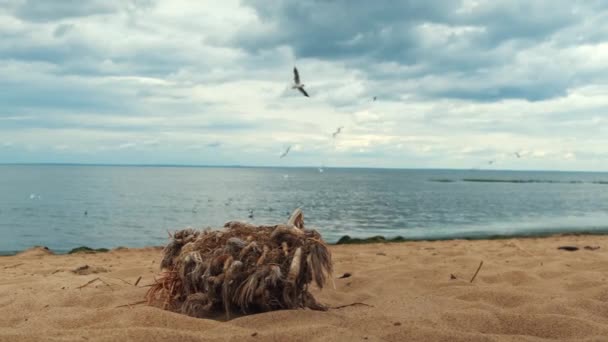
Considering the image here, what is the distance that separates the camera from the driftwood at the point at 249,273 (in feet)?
14.4

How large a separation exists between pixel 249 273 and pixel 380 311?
1275mm

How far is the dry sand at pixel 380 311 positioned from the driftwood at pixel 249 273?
0.84 ft

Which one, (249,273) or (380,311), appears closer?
(249,273)

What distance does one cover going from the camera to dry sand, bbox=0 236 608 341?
150 inches

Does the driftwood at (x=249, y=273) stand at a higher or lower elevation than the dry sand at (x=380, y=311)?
higher

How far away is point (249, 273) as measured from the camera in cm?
446

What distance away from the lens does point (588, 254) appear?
895 centimetres

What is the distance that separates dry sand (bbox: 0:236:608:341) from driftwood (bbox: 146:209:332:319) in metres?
0.26

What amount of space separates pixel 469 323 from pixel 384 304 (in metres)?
1.00

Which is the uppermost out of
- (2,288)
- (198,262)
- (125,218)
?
(198,262)

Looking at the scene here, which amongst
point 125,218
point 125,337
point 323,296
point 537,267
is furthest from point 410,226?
point 125,337

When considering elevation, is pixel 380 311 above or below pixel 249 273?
below

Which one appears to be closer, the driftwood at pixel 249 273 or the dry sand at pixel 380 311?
the dry sand at pixel 380 311

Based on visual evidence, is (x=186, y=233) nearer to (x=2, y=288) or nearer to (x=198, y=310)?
(x=198, y=310)
